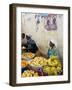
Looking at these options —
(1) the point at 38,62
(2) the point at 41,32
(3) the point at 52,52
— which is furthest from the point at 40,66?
(2) the point at 41,32

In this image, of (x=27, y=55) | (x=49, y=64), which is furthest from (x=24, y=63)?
(x=49, y=64)

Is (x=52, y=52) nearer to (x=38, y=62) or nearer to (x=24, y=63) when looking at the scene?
(x=38, y=62)

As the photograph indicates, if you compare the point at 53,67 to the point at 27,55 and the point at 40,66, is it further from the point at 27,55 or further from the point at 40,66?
the point at 27,55

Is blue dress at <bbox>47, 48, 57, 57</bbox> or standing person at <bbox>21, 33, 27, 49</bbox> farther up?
standing person at <bbox>21, 33, 27, 49</bbox>

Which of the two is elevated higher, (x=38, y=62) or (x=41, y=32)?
(x=41, y=32)

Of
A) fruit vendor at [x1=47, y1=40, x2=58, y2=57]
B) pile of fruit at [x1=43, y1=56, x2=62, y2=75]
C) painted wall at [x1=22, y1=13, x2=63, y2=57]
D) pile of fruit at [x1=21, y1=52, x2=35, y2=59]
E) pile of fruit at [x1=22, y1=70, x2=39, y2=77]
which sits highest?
painted wall at [x1=22, y1=13, x2=63, y2=57]

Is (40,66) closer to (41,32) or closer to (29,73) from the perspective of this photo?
(29,73)

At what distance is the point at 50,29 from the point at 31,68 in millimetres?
328

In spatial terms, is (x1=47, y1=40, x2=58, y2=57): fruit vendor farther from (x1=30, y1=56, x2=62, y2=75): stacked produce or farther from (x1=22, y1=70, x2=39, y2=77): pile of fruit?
(x1=22, y1=70, x2=39, y2=77): pile of fruit

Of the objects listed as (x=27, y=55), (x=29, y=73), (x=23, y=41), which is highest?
(x=23, y=41)

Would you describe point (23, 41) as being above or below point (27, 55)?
above

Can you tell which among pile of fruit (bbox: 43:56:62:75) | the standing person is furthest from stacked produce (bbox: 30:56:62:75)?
the standing person

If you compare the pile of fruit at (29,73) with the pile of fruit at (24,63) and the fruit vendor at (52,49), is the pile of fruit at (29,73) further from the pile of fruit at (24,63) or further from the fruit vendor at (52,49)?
the fruit vendor at (52,49)

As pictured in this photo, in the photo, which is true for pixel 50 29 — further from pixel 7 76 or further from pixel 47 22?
pixel 7 76
